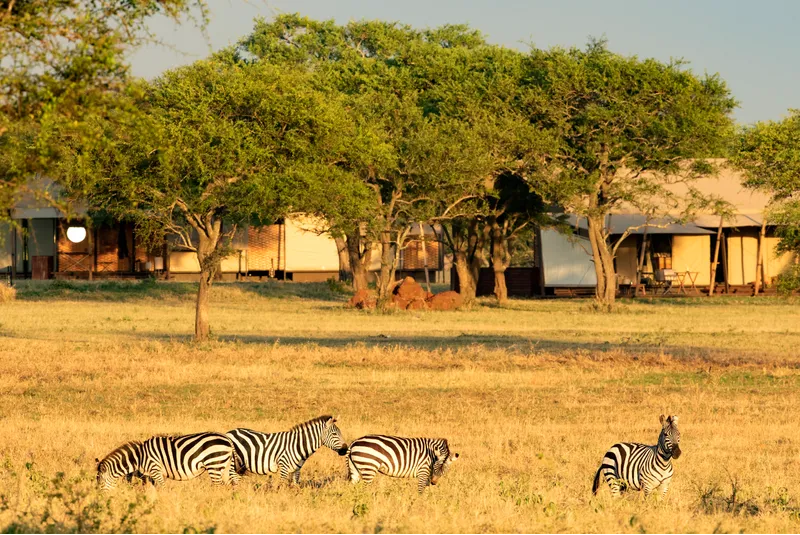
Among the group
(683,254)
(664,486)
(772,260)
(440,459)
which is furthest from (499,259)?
(664,486)

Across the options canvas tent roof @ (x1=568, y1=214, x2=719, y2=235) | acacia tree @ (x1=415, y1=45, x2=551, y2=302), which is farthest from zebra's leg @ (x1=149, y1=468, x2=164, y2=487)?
canvas tent roof @ (x1=568, y1=214, x2=719, y2=235)

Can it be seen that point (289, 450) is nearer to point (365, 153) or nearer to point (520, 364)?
point (520, 364)

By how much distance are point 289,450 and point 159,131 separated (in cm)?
406

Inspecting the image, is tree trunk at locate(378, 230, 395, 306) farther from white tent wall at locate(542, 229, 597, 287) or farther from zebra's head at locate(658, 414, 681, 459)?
zebra's head at locate(658, 414, 681, 459)

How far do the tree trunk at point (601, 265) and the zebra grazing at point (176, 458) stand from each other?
126 feet

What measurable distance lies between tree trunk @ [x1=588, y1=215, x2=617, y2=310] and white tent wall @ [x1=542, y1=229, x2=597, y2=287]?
677 cm

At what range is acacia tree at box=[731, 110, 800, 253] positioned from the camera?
2795 centimetres

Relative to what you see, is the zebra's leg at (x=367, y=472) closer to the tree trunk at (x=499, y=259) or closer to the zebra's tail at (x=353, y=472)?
the zebra's tail at (x=353, y=472)

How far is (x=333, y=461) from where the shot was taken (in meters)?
15.1

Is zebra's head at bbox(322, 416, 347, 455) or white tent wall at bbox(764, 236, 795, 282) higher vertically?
white tent wall at bbox(764, 236, 795, 282)

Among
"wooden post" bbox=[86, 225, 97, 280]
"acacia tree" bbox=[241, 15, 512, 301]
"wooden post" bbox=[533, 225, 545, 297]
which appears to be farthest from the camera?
"wooden post" bbox=[86, 225, 97, 280]

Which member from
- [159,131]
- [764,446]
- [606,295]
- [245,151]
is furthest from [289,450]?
[606,295]

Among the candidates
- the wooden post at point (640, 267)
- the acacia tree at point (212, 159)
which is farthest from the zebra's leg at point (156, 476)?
the wooden post at point (640, 267)

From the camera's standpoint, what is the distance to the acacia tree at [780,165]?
2795 cm
